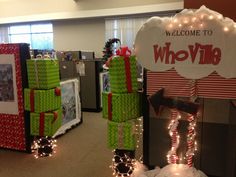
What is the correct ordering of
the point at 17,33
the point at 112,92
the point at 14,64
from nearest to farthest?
1. the point at 112,92
2. the point at 14,64
3. the point at 17,33

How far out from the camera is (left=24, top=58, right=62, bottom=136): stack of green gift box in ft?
10.4

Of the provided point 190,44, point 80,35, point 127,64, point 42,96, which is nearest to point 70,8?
point 80,35

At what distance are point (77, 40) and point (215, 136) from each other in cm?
705

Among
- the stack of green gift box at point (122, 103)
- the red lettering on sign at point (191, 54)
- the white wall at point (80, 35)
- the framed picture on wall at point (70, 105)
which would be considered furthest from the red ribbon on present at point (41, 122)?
the white wall at point (80, 35)

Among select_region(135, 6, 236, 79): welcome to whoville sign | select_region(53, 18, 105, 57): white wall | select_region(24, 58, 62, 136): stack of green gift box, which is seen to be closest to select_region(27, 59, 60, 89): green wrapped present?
select_region(24, 58, 62, 136): stack of green gift box

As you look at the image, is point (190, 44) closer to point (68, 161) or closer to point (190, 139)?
point (190, 139)

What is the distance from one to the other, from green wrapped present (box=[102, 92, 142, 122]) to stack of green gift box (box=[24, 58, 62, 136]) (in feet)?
3.40

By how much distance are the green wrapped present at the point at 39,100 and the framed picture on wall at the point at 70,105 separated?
783 mm

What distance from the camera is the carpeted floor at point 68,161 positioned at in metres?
2.88

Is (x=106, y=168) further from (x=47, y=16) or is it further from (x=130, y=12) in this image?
(x=47, y=16)

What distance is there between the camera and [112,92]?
2451mm

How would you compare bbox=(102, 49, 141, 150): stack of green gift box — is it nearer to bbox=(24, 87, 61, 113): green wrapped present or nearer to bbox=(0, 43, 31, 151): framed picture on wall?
bbox=(24, 87, 61, 113): green wrapped present

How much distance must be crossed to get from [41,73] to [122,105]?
1.29m

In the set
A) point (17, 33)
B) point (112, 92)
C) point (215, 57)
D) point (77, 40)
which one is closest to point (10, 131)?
point (112, 92)
